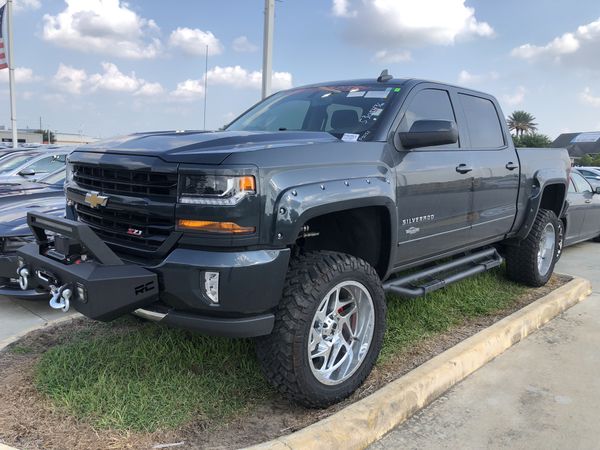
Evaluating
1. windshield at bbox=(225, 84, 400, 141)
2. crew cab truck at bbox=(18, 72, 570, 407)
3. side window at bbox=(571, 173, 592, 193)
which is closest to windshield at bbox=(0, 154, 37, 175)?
windshield at bbox=(225, 84, 400, 141)

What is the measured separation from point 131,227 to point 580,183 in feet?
27.0

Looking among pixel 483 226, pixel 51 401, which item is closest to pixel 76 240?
pixel 51 401

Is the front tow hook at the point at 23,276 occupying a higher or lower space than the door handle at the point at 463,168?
lower

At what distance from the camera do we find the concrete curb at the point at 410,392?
8.57 feet

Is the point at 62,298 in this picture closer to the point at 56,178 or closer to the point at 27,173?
the point at 56,178

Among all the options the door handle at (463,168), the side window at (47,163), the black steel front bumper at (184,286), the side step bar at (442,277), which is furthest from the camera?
the side window at (47,163)

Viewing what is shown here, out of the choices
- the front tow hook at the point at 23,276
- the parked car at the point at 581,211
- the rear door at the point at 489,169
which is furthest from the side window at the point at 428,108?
the parked car at the point at 581,211

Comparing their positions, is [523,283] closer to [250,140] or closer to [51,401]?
[250,140]

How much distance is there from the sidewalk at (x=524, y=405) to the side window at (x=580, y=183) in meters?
4.89

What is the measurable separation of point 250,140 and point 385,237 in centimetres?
113

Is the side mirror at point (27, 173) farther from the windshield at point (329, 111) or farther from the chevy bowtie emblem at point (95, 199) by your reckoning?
the chevy bowtie emblem at point (95, 199)

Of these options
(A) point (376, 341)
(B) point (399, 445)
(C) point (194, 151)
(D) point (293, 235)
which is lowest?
(B) point (399, 445)

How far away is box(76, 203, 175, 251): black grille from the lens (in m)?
2.74

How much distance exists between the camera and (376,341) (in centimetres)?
326
